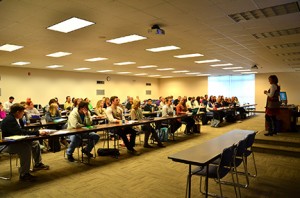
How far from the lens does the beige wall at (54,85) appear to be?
38.6 feet

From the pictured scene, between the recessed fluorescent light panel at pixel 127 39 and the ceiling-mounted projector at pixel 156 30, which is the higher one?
the recessed fluorescent light panel at pixel 127 39

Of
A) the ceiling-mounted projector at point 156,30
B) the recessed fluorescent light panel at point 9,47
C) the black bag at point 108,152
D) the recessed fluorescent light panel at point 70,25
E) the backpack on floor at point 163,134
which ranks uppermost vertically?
the recessed fluorescent light panel at point 9,47

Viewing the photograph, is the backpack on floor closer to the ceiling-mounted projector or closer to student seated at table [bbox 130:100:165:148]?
student seated at table [bbox 130:100:165:148]

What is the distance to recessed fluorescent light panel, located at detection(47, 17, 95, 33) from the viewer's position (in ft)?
14.8

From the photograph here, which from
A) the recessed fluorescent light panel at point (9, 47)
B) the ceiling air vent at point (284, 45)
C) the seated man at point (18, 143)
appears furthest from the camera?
the ceiling air vent at point (284, 45)

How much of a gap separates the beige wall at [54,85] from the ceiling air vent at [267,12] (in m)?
11.6

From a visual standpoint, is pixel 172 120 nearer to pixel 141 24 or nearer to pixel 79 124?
pixel 79 124

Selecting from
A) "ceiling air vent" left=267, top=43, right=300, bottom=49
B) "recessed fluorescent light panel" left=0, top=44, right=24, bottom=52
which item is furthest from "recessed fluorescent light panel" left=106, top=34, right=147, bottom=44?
"ceiling air vent" left=267, top=43, right=300, bottom=49

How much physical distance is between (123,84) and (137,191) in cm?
1479

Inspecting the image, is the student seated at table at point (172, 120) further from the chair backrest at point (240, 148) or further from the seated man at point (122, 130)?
the chair backrest at point (240, 148)

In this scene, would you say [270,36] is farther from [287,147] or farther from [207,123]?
[207,123]

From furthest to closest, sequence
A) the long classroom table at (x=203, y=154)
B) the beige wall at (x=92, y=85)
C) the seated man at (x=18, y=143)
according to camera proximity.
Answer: the beige wall at (x=92, y=85), the seated man at (x=18, y=143), the long classroom table at (x=203, y=154)

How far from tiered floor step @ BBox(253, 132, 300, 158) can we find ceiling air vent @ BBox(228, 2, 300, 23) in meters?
3.17

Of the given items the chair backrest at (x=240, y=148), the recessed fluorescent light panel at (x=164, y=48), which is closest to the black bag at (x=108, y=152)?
the chair backrest at (x=240, y=148)
